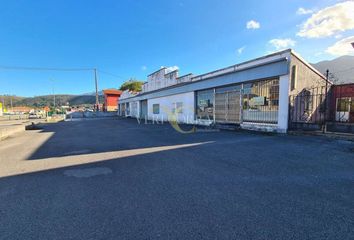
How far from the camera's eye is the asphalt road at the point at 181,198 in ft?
7.00

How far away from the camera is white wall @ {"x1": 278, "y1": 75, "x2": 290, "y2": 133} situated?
30.6 feet

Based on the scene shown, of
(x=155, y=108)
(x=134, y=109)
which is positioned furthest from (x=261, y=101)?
(x=134, y=109)

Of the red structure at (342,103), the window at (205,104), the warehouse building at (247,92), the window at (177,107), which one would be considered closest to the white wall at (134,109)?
the warehouse building at (247,92)

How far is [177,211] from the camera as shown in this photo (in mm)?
2539

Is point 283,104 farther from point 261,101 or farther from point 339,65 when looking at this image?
point 339,65

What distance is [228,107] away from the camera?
13.2 meters

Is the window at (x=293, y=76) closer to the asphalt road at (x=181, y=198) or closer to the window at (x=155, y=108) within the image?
the asphalt road at (x=181, y=198)

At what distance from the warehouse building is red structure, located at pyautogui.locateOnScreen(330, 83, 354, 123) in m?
1.43

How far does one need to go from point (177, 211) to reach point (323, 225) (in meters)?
1.84

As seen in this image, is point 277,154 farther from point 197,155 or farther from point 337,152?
point 197,155

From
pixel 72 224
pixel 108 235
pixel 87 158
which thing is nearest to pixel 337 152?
pixel 108 235

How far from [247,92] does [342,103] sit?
7.56 meters

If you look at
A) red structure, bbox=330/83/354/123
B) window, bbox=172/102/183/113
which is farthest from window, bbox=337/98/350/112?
window, bbox=172/102/183/113

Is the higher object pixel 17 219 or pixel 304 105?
pixel 304 105
